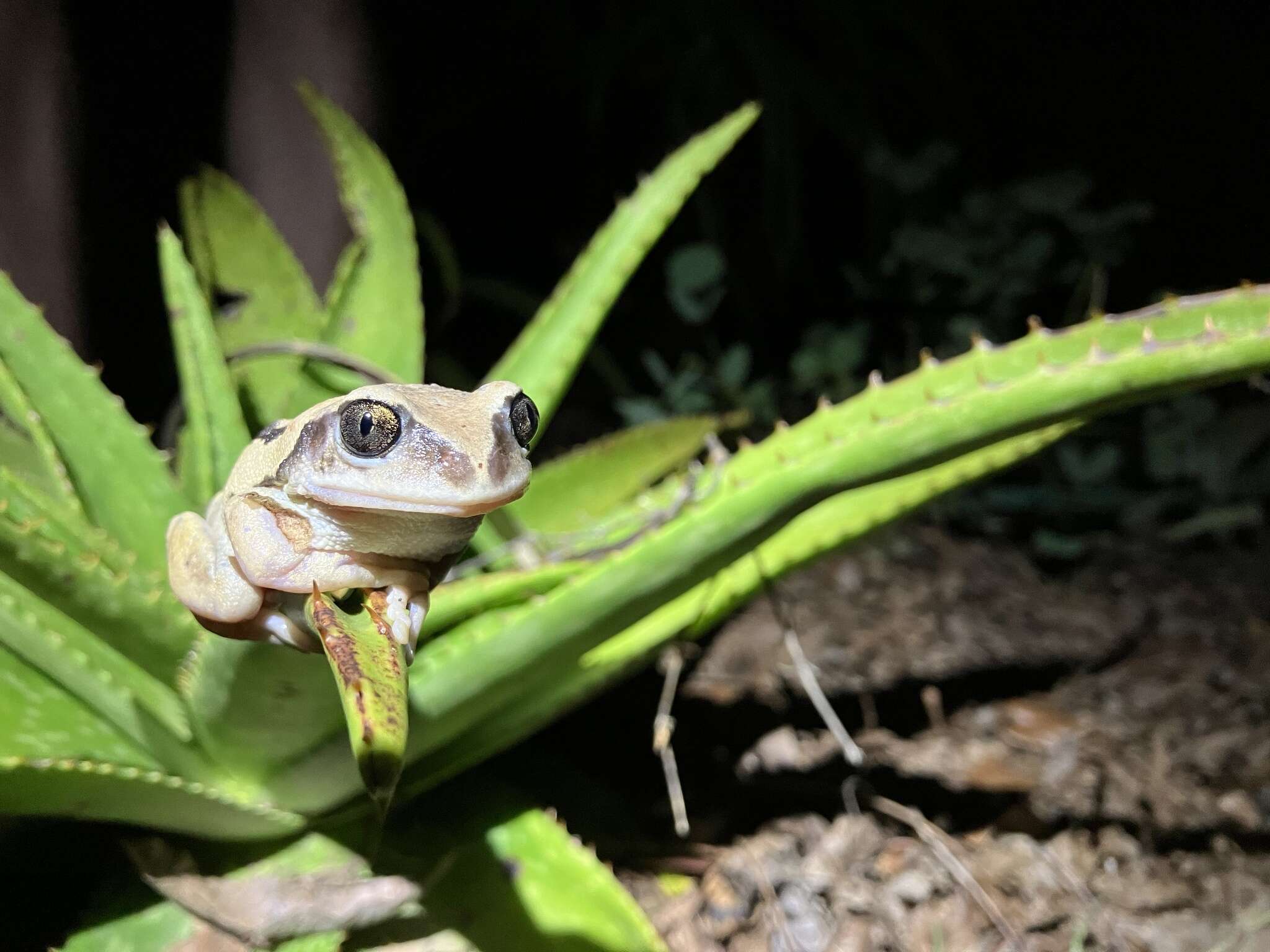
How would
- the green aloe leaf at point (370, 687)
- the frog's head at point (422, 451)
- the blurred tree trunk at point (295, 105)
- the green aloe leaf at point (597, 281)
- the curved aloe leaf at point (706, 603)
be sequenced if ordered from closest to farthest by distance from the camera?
the green aloe leaf at point (370, 687)
the frog's head at point (422, 451)
the curved aloe leaf at point (706, 603)
the green aloe leaf at point (597, 281)
the blurred tree trunk at point (295, 105)

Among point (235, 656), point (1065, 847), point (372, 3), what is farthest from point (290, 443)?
point (372, 3)

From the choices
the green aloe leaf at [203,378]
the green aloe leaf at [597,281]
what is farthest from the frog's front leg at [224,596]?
the green aloe leaf at [597,281]

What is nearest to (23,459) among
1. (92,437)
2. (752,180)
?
(92,437)

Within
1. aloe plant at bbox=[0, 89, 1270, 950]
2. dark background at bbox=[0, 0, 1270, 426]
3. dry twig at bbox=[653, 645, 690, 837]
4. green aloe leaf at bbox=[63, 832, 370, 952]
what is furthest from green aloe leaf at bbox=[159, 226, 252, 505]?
dark background at bbox=[0, 0, 1270, 426]

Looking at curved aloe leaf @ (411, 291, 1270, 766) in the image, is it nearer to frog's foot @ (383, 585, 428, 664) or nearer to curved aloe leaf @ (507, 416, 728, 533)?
frog's foot @ (383, 585, 428, 664)

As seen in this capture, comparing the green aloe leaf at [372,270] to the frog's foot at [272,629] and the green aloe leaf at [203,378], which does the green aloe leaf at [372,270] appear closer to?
the green aloe leaf at [203,378]

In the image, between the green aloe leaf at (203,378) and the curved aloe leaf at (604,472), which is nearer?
the green aloe leaf at (203,378)
